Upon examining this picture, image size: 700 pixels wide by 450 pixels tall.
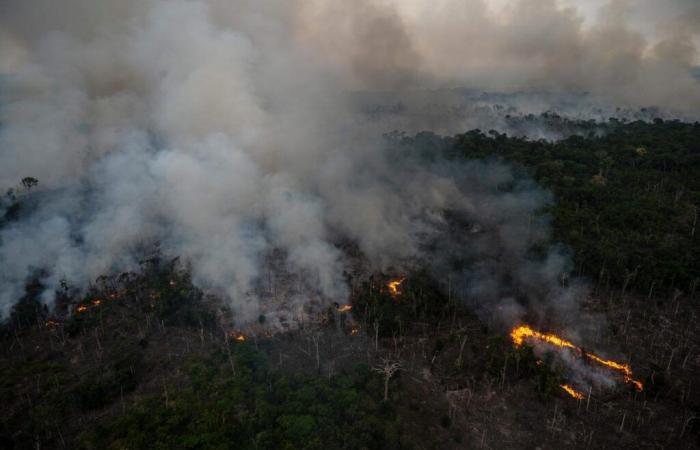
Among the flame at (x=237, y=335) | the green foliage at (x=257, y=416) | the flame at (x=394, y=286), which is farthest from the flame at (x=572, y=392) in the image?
the flame at (x=237, y=335)

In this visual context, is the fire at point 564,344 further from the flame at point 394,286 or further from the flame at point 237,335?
the flame at point 237,335

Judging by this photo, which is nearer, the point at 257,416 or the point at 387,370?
the point at 257,416

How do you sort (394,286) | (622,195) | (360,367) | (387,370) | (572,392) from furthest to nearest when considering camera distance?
(622,195)
(394,286)
(360,367)
(572,392)
(387,370)

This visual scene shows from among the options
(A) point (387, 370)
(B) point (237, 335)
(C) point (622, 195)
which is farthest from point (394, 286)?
(C) point (622, 195)

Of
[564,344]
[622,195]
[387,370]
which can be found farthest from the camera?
[622,195]

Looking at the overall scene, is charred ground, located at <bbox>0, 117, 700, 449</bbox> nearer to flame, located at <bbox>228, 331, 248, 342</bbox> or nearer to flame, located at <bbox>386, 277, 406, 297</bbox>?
flame, located at <bbox>228, 331, 248, 342</bbox>

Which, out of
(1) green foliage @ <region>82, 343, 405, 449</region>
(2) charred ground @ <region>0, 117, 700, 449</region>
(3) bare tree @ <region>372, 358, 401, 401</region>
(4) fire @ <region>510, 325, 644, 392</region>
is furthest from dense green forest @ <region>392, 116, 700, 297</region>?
(1) green foliage @ <region>82, 343, 405, 449</region>

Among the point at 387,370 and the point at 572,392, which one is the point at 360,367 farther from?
the point at 572,392

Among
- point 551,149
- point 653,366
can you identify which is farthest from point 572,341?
point 551,149

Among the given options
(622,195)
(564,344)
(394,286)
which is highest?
(622,195)
